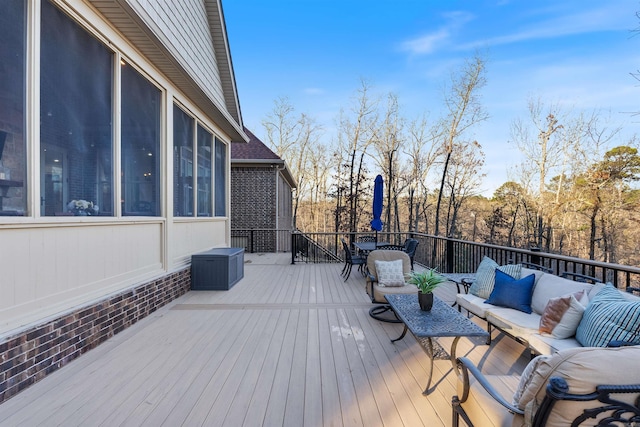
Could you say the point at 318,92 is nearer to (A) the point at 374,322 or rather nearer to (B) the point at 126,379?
(A) the point at 374,322

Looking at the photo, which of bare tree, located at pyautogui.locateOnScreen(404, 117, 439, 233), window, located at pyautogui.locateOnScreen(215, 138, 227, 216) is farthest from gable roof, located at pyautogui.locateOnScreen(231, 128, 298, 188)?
bare tree, located at pyautogui.locateOnScreen(404, 117, 439, 233)

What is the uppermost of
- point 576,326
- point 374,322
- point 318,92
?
point 318,92

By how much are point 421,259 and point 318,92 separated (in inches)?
557

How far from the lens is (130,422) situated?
1.89 m

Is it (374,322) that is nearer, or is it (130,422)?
(130,422)

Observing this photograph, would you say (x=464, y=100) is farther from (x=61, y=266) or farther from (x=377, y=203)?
(x=61, y=266)

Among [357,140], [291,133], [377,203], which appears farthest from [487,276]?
[291,133]

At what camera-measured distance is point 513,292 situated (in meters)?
3.08

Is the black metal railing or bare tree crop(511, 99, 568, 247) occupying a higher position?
bare tree crop(511, 99, 568, 247)

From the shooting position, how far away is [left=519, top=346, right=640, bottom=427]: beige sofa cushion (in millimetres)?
1047

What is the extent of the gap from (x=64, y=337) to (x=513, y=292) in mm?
4452

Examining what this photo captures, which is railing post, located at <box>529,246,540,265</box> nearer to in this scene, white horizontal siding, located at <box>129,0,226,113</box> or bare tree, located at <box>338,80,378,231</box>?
white horizontal siding, located at <box>129,0,226,113</box>

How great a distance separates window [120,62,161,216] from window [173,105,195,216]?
505 mm

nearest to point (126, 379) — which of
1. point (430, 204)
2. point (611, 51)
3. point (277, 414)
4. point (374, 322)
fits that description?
point (277, 414)
